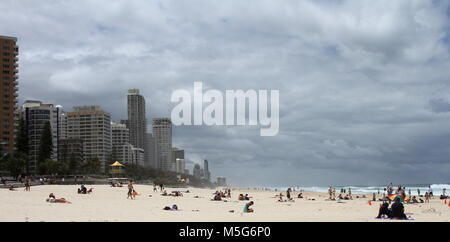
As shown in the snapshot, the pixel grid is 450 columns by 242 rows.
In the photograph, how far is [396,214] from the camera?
19.5 meters

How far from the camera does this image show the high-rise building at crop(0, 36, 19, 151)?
4722 inches

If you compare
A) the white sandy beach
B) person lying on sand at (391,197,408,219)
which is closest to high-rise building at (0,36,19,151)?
the white sandy beach

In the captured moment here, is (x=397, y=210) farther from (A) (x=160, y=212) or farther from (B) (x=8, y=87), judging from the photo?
(B) (x=8, y=87)

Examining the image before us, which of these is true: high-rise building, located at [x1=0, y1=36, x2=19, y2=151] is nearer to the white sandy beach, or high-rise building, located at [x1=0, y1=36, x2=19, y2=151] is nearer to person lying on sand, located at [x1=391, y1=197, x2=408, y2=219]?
the white sandy beach

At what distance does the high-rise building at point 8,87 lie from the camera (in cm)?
11994

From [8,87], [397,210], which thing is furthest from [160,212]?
[8,87]

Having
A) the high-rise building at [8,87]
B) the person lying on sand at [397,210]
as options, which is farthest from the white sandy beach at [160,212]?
the high-rise building at [8,87]

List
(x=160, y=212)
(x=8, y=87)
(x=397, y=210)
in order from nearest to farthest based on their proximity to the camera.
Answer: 1. (x=397, y=210)
2. (x=160, y=212)
3. (x=8, y=87)

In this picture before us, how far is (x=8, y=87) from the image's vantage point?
124 metres

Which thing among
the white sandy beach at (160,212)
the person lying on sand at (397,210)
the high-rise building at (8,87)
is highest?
the high-rise building at (8,87)

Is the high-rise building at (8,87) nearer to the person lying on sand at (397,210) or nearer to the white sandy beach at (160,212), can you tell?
the white sandy beach at (160,212)
